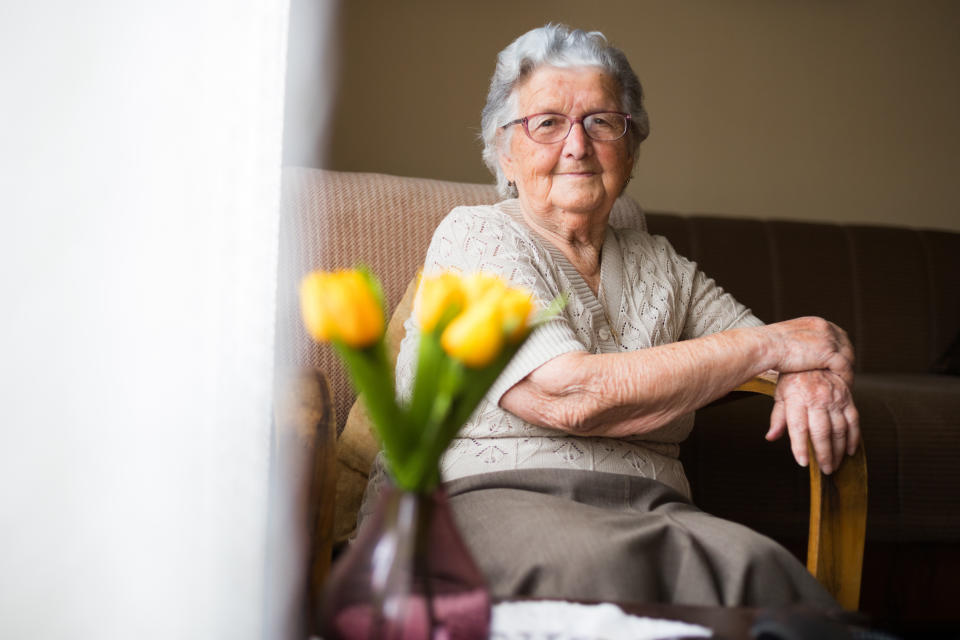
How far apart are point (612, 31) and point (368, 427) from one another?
66.8 inches

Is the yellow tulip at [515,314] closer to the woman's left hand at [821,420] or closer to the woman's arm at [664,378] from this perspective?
the woman's arm at [664,378]

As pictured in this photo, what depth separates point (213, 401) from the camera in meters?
0.65

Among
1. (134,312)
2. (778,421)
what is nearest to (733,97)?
(778,421)

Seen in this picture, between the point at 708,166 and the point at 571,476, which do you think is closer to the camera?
the point at 571,476

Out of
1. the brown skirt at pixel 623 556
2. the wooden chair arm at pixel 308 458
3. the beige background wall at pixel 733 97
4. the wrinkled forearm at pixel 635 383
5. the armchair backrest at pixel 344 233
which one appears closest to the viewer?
the wooden chair arm at pixel 308 458

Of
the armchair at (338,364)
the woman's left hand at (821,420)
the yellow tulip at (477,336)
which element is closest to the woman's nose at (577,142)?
the armchair at (338,364)

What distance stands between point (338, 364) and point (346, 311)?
0.95m

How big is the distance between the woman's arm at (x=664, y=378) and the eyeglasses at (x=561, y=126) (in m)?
0.39

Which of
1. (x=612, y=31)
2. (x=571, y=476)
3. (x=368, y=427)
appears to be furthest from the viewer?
(x=612, y=31)

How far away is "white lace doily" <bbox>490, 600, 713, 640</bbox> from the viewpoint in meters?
0.62

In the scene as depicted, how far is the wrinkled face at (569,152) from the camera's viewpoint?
130 centimetres

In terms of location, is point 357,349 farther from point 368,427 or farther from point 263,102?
point 368,427

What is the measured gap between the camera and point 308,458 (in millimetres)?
774

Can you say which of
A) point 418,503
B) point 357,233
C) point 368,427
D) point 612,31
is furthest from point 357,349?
point 612,31
